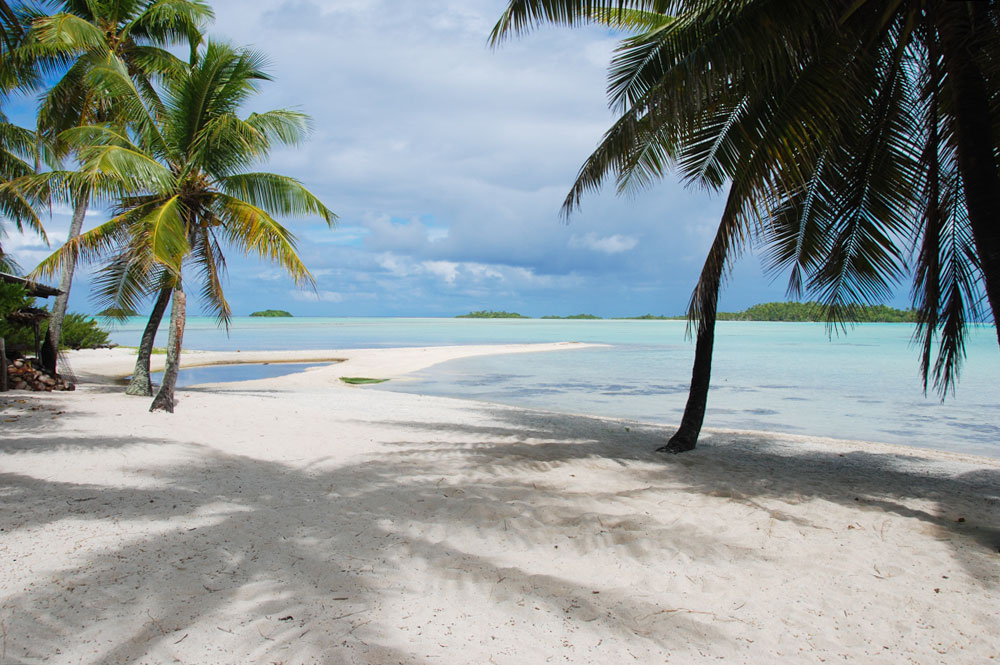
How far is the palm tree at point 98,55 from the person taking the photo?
12391 mm

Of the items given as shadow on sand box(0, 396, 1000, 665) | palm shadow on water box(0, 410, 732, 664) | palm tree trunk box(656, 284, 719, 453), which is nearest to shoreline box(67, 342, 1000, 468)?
palm tree trunk box(656, 284, 719, 453)

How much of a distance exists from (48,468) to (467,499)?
3.84 metres

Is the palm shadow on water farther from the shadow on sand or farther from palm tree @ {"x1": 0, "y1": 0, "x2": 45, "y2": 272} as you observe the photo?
palm tree @ {"x1": 0, "y1": 0, "x2": 45, "y2": 272}

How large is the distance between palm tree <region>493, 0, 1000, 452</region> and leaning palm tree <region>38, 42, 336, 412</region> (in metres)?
7.13

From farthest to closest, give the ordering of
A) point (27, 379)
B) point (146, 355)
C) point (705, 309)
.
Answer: point (146, 355) → point (27, 379) → point (705, 309)

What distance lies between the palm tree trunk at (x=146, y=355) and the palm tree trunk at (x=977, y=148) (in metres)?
12.8

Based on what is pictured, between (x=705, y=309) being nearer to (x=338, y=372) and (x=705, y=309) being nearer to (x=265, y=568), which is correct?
(x=265, y=568)

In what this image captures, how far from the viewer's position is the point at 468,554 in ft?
12.5

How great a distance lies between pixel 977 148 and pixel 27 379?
1478 cm

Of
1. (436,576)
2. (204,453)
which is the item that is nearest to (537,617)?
(436,576)

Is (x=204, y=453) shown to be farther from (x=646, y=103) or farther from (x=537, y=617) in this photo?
(x=646, y=103)

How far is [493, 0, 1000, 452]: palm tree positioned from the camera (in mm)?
4297

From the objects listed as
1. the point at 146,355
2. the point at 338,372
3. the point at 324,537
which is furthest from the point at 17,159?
the point at 324,537

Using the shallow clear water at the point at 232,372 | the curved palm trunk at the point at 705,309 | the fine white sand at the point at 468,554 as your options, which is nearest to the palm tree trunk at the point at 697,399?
the curved palm trunk at the point at 705,309
